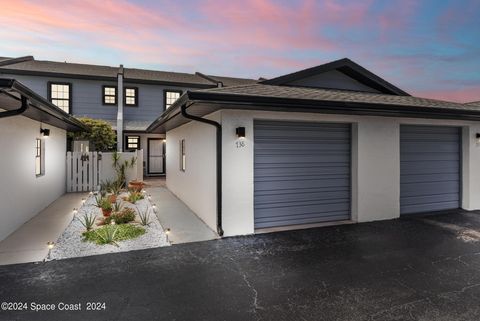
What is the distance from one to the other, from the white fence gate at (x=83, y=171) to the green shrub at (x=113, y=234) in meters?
7.17

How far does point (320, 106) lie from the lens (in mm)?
5930

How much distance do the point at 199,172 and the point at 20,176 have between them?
430cm

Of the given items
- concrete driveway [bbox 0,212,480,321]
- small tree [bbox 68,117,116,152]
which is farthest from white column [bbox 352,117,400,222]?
small tree [bbox 68,117,116,152]

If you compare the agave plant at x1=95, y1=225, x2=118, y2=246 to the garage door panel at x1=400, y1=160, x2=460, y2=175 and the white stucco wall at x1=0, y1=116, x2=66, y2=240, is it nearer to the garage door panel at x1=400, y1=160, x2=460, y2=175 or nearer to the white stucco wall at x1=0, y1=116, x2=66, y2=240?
the white stucco wall at x1=0, y1=116, x2=66, y2=240

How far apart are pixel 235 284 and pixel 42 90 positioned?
17328 mm

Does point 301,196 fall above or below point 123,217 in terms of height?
above

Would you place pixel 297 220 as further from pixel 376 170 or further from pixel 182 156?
pixel 182 156

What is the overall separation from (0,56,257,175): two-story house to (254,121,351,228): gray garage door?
11750 mm

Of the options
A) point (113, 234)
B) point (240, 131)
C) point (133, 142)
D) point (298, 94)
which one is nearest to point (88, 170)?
point (133, 142)

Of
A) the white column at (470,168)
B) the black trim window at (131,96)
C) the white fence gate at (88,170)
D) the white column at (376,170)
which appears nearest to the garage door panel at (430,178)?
the white column at (470,168)

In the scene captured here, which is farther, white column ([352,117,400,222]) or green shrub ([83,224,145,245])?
white column ([352,117,400,222])

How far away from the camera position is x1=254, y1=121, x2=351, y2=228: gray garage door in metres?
6.50

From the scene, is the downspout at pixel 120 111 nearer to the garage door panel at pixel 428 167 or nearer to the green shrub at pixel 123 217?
the green shrub at pixel 123 217

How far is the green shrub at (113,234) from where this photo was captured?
217 inches
